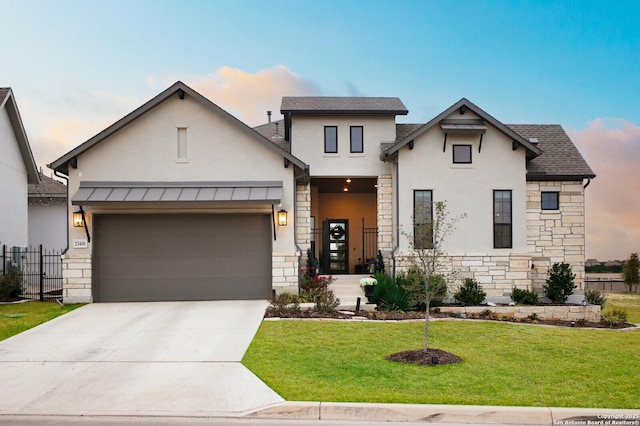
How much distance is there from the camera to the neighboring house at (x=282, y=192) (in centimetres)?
1647

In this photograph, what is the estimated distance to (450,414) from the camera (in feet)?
22.1

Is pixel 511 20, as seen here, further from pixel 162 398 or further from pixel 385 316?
pixel 162 398

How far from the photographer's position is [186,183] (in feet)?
54.5

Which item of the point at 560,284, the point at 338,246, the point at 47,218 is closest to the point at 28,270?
the point at 47,218

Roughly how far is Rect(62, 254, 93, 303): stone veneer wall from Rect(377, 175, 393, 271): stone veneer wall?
9789 mm

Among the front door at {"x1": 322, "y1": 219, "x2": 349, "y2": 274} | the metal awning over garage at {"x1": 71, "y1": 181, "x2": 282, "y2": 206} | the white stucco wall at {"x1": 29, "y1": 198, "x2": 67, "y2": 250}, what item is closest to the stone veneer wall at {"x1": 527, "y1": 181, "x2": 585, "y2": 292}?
the front door at {"x1": 322, "y1": 219, "x2": 349, "y2": 274}

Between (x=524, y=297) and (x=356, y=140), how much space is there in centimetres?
803

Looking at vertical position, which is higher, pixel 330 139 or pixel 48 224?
pixel 330 139

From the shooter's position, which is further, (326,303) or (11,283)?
(11,283)

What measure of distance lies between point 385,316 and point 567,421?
7.72 m

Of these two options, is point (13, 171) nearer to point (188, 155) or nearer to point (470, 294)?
point (188, 155)


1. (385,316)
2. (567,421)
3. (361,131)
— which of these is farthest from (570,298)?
(567,421)

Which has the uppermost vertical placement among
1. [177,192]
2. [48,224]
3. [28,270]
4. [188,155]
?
[188,155]

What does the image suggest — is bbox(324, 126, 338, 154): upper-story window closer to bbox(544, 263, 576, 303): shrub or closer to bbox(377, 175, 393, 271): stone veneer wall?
bbox(377, 175, 393, 271): stone veneer wall
